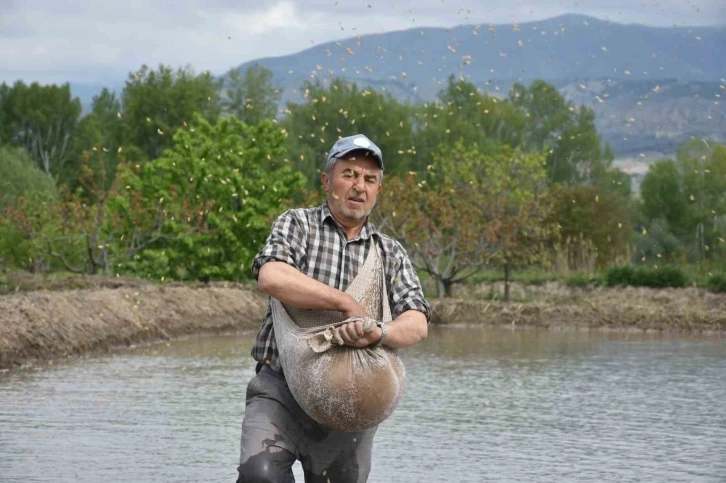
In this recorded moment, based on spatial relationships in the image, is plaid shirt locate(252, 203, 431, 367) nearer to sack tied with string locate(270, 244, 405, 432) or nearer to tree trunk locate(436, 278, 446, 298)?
sack tied with string locate(270, 244, 405, 432)

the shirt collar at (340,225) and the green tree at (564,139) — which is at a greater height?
the green tree at (564,139)

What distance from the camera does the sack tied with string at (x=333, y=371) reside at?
6078 millimetres

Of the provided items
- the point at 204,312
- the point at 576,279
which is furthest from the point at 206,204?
the point at 204,312

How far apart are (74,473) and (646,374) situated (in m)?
10.1

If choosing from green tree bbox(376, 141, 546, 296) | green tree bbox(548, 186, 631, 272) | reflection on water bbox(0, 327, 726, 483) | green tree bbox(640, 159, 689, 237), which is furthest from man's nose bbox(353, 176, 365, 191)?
green tree bbox(640, 159, 689, 237)

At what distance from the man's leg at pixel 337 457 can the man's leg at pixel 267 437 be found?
0.14 m

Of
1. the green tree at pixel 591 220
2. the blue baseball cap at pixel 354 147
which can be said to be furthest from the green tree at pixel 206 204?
the blue baseball cap at pixel 354 147

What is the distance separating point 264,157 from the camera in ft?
130

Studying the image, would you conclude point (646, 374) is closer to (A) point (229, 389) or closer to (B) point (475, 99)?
(A) point (229, 389)

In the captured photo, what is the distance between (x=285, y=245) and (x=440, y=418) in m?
7.75

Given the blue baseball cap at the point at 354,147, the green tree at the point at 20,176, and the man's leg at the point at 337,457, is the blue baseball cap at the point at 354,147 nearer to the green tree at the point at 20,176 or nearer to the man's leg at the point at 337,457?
the man's leg at the point at 337,457

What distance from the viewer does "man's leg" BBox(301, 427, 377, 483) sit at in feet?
21.3

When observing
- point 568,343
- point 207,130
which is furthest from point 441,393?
point 207,130

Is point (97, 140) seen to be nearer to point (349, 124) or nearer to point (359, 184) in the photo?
point (349, 124)
